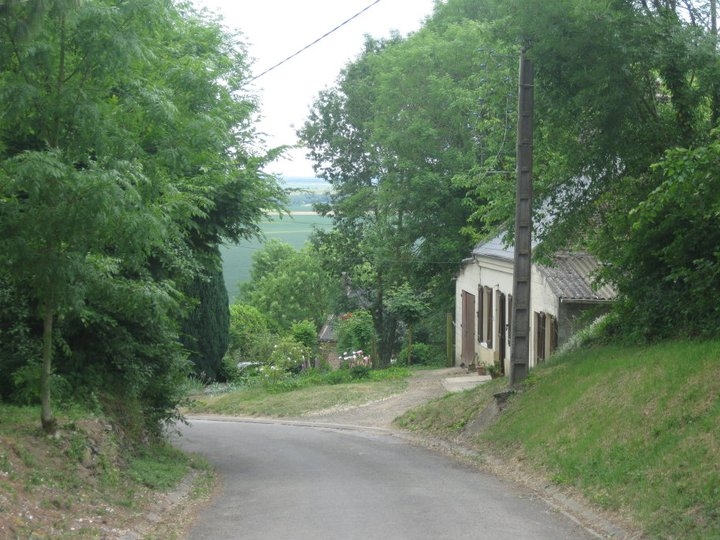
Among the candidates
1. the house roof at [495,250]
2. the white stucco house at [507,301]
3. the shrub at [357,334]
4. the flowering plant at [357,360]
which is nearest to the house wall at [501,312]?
the white stucco house at [507,301]

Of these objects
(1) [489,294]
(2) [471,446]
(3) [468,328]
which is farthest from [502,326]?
(2) [471,446]

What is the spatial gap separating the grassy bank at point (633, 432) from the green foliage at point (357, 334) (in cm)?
2239

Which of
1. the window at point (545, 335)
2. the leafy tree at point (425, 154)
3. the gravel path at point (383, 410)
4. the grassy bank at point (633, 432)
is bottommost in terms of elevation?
the gravel path at point (383, 410)

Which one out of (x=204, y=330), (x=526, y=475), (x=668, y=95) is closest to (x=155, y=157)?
(x=526, y=475)

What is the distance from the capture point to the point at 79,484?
10242 millimetres

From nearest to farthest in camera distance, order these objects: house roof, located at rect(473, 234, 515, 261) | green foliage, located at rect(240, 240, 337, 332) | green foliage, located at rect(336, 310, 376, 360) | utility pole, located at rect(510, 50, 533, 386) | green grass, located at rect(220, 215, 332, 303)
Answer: utility pole, located at rect(510, 50, 533, 386), house roof, located at rect(473, 234, 515, 261), green foliage, located at rect(336, 310, 376, 360), green foliage, located at rect(240, 240, 337, 332), green grass, located at rect(220, 215, 332, 303)

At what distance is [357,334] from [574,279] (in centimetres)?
1808

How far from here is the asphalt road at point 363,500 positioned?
31.9 ft

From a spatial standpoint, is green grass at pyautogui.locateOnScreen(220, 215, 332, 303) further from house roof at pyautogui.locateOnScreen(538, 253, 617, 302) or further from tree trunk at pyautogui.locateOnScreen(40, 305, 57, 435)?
tree trunk at pyautogui.locateOnScreen(40, 305, 57, 435)

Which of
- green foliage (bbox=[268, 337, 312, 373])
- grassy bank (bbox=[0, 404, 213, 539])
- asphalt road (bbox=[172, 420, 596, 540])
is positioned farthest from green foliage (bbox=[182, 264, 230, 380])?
grassy bank (bbox=[0, 404, 213, 539])

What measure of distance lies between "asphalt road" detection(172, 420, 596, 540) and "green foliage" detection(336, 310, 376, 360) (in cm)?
2151

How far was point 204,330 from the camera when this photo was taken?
33.7 metres

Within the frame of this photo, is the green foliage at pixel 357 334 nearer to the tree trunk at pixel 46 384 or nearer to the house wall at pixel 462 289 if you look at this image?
the house wall at pixel 462 289

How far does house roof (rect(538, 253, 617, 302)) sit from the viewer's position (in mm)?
22641
